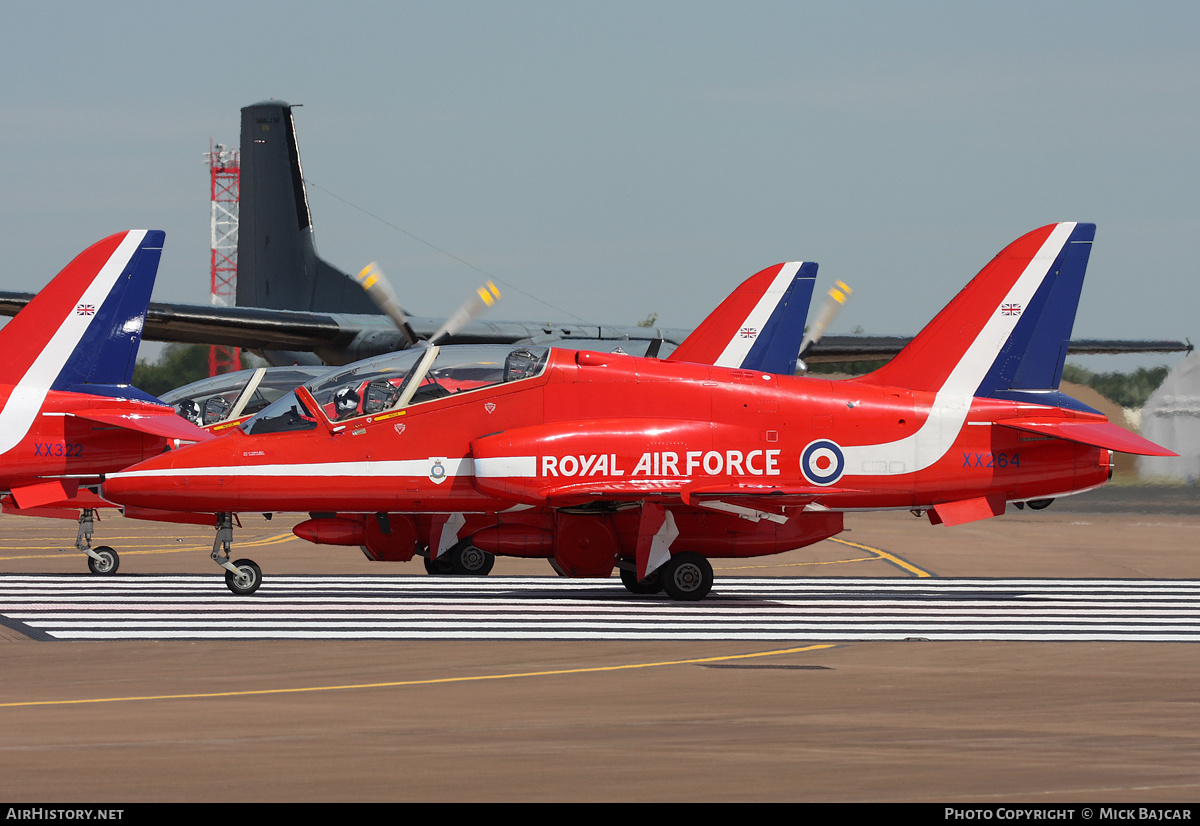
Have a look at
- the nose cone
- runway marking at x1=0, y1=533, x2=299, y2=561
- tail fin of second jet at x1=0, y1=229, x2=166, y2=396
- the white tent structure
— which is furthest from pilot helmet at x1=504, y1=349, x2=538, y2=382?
the white tent structure

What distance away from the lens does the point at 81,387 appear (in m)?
19.1

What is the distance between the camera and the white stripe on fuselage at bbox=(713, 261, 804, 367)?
2373 centimetres

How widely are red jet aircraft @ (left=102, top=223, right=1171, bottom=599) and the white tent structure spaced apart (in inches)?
921

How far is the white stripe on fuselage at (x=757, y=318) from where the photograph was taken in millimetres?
23734

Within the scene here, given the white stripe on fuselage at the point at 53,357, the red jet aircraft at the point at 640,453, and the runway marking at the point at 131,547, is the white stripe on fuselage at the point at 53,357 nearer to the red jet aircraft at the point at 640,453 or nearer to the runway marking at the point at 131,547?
the red jet aircraft at the point at 640,453

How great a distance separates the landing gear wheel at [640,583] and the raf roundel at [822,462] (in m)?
2.24

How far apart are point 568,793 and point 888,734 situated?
2451 mm

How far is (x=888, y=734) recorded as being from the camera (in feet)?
26.7

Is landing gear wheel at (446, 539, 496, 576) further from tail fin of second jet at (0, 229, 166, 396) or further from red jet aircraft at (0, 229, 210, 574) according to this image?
tail fin of second jet at (0, 229, 166, 396)

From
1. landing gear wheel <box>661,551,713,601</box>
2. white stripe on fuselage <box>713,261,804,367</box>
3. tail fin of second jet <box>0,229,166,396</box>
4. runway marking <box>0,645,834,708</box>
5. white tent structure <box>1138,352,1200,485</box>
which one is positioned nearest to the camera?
runway marking <box>0,645,834,708</box>


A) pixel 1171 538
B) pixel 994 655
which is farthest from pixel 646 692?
pixel 1171 538

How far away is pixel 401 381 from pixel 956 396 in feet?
23.1

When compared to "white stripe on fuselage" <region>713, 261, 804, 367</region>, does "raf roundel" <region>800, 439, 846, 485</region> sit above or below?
below
